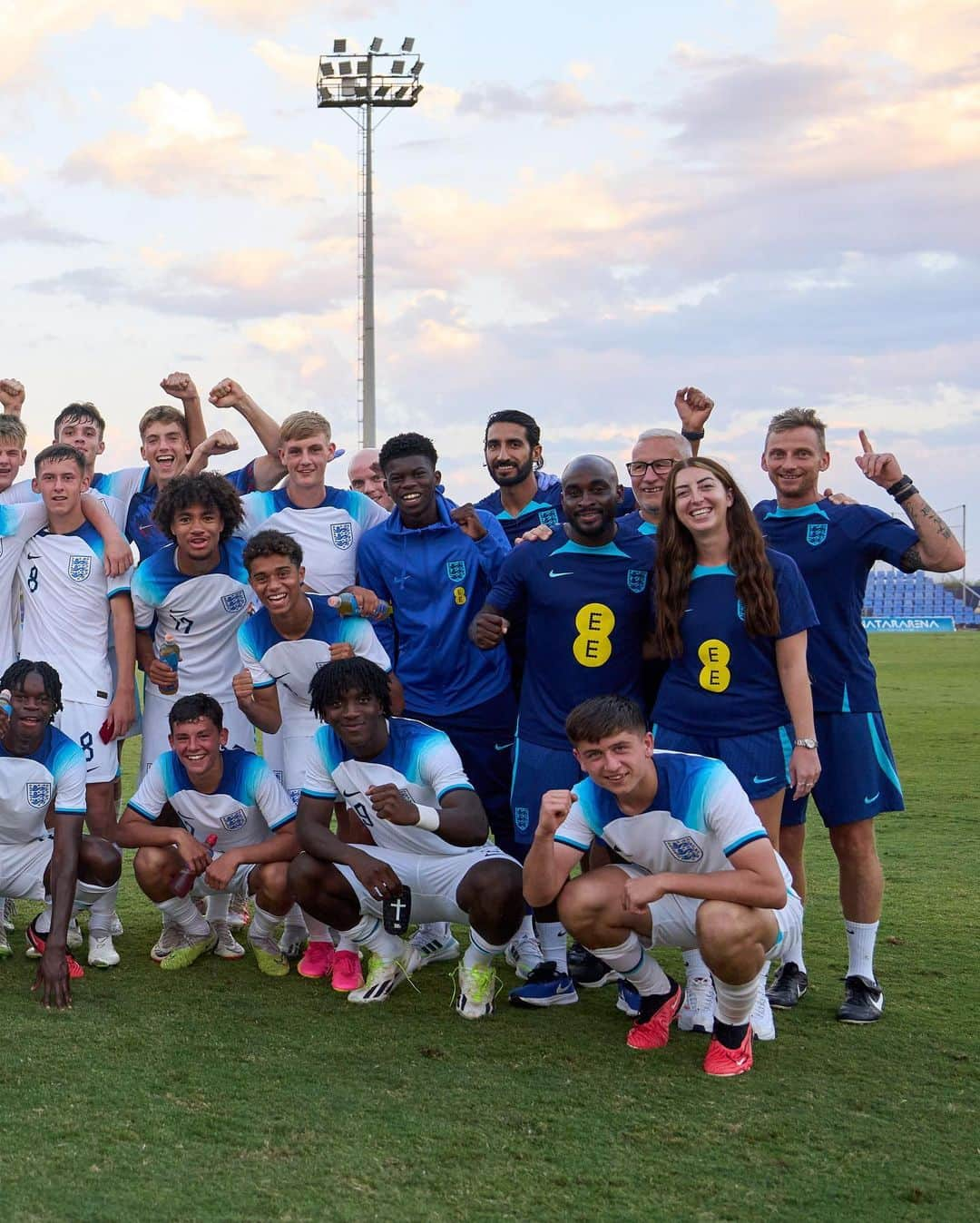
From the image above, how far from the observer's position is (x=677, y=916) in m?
4.50

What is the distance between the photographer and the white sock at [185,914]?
5.51 metres

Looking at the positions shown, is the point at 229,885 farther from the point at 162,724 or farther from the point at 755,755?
the point at 755,755

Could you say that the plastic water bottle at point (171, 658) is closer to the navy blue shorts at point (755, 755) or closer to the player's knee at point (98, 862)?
Answer: the player's knee at point (98, 862)


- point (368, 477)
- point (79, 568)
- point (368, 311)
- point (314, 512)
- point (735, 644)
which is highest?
point (368, 311)

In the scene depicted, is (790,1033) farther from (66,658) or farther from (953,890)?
(66,658)

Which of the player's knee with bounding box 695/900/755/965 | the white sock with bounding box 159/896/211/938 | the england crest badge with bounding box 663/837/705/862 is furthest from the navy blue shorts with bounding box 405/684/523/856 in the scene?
the player's knee with bounding box 695/900/755/965

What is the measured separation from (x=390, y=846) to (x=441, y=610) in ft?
3.33

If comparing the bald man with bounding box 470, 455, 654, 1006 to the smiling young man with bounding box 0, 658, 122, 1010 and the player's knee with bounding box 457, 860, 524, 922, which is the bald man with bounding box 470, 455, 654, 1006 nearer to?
the player's knee with bounding box 457, 860, 524, 922

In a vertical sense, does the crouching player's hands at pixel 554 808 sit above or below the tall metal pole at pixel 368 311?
below

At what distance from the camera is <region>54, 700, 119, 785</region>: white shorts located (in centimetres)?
578

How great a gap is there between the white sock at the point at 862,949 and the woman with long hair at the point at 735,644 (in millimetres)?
554

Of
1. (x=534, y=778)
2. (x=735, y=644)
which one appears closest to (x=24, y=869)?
(x=534, y=778)

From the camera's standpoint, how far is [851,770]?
16.4ft

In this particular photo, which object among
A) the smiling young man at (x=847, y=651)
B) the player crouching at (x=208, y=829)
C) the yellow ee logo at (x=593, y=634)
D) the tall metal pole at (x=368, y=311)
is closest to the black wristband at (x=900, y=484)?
the smiling young man at (x=847, y=651)
